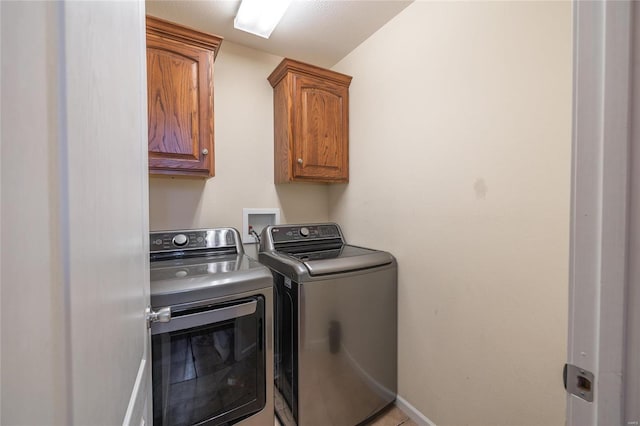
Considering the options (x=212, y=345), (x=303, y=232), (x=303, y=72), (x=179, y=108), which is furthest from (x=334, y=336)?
(x=303, y=72)

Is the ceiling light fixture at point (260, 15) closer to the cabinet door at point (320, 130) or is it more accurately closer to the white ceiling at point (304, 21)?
the white ceiling at point (304, 21)

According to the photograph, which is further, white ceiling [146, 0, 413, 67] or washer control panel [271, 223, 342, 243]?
washer control panel [271, 223, 342, 243]

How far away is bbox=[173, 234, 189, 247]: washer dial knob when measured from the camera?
1450mm

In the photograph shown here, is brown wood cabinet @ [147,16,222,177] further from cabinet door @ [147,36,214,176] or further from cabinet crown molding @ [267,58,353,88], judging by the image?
cabinet crown molding @ [267,58,353,88]

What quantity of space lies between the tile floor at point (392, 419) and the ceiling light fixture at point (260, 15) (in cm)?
A: 234

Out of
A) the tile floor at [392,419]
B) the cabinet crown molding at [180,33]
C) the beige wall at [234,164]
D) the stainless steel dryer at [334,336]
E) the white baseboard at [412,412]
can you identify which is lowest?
the tile floor at [392,419]

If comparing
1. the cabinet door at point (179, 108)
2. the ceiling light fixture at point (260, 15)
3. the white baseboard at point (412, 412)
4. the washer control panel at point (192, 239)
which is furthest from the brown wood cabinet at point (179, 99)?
the white baseboard at point (412, 412)

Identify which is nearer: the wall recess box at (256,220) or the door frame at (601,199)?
the door frame at (601,199)

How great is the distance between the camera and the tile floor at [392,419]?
58.2 inches

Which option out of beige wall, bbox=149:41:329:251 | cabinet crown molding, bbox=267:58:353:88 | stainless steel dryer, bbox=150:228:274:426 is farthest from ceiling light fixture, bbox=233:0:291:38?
stainless steel dryer, bbox=150:228:274:426

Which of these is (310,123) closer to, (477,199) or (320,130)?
(320,130)

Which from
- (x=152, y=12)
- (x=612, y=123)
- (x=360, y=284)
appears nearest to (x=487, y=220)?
(x=360, y=284)

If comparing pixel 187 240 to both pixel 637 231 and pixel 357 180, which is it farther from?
pixel 637 231

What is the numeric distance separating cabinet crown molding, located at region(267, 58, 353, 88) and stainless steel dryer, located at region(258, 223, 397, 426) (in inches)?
47.8
